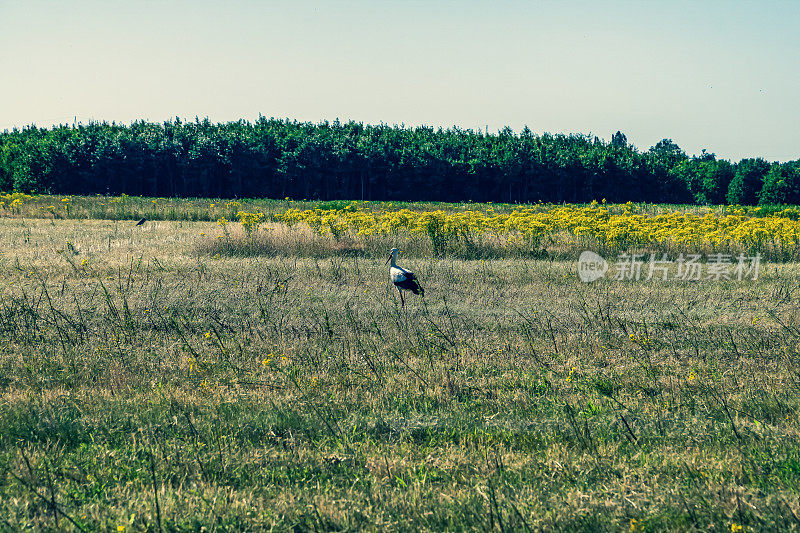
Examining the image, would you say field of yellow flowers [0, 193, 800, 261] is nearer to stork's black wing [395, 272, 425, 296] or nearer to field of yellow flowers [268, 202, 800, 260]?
field of yellow flowers [268, 202, 800, 260]

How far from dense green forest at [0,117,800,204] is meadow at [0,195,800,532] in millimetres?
53384

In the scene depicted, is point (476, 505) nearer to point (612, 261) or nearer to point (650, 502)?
point (650, 502)

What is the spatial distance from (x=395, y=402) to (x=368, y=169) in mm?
60743

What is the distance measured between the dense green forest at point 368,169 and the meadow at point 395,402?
5338 centimetres

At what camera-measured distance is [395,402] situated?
228 inches

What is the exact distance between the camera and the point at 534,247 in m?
15.9

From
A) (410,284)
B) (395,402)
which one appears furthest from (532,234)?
(395,402)

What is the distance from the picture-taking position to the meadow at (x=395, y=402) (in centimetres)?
391

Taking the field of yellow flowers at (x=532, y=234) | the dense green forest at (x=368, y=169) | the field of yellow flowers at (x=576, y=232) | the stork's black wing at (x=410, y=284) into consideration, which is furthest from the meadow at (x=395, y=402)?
the dense green forest at (x=368, y=169)

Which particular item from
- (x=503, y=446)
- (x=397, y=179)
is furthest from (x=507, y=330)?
(x=397, y=179)

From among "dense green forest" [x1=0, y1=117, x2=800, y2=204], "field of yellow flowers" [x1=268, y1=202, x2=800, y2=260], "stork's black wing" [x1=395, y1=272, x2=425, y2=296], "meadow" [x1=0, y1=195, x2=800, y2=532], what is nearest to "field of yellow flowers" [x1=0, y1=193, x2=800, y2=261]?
"field of yellow flowers" [x1=268, y1=202, x2=800, y2=260]

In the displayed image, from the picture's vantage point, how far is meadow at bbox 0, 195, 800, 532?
12.8ft

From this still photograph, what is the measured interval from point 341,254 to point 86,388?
10.0 metres

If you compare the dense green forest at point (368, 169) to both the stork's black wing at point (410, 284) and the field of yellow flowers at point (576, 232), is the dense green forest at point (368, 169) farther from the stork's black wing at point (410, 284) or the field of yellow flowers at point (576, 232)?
the stork's black wing at point (410, 284)
